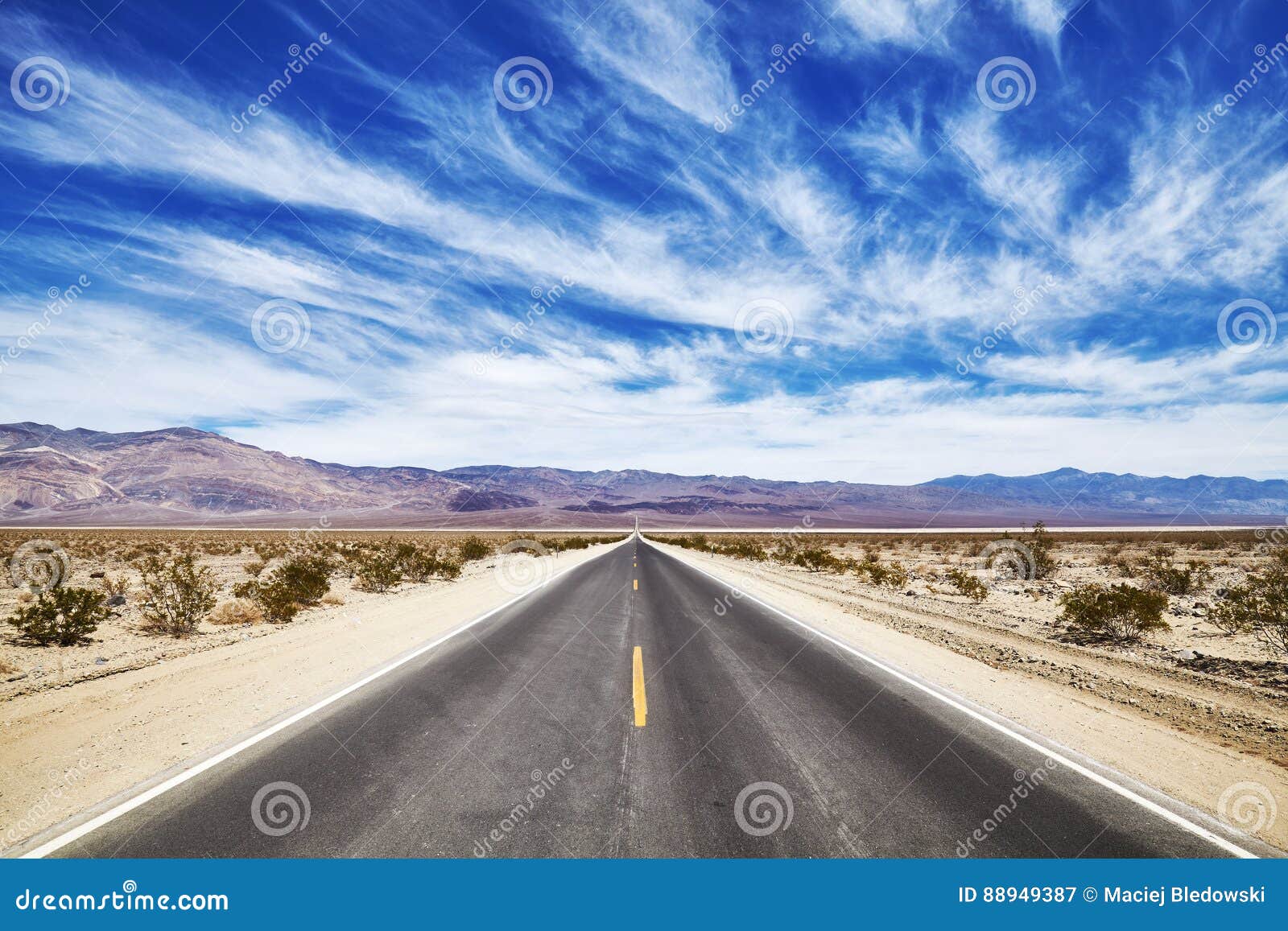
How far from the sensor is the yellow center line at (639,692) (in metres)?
6.00

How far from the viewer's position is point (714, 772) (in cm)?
461

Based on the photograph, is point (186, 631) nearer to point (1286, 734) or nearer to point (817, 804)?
point (817, 804)

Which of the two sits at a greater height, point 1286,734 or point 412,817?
point 412,817

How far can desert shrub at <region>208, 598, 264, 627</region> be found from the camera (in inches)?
505

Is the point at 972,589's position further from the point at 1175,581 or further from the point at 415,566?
the point at 415,566

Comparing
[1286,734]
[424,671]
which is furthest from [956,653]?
[424,671]

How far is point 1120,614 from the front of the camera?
36.4ft

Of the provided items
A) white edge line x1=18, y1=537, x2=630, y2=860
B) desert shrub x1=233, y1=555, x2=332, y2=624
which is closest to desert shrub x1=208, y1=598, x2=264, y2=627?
desert shrub x1=233, y1=555, x2=332, y2=624

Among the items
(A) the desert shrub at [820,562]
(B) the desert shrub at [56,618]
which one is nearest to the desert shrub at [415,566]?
(B) the desert shrub at [56,618]

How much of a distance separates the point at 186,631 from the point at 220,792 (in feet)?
32.9

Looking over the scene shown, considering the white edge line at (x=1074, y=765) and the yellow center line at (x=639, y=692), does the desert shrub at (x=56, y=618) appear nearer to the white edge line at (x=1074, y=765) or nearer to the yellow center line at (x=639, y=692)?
the yellow center line at (x=639, y=692)

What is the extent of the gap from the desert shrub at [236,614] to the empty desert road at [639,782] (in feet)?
26.7

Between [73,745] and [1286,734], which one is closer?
[73,745]

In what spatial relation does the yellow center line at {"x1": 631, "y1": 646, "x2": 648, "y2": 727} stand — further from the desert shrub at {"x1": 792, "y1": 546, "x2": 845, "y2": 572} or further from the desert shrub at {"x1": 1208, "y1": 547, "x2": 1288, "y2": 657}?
the desert shrub at {"x1": 792, "y1": 546, "x2": 845, "y2": 572}
